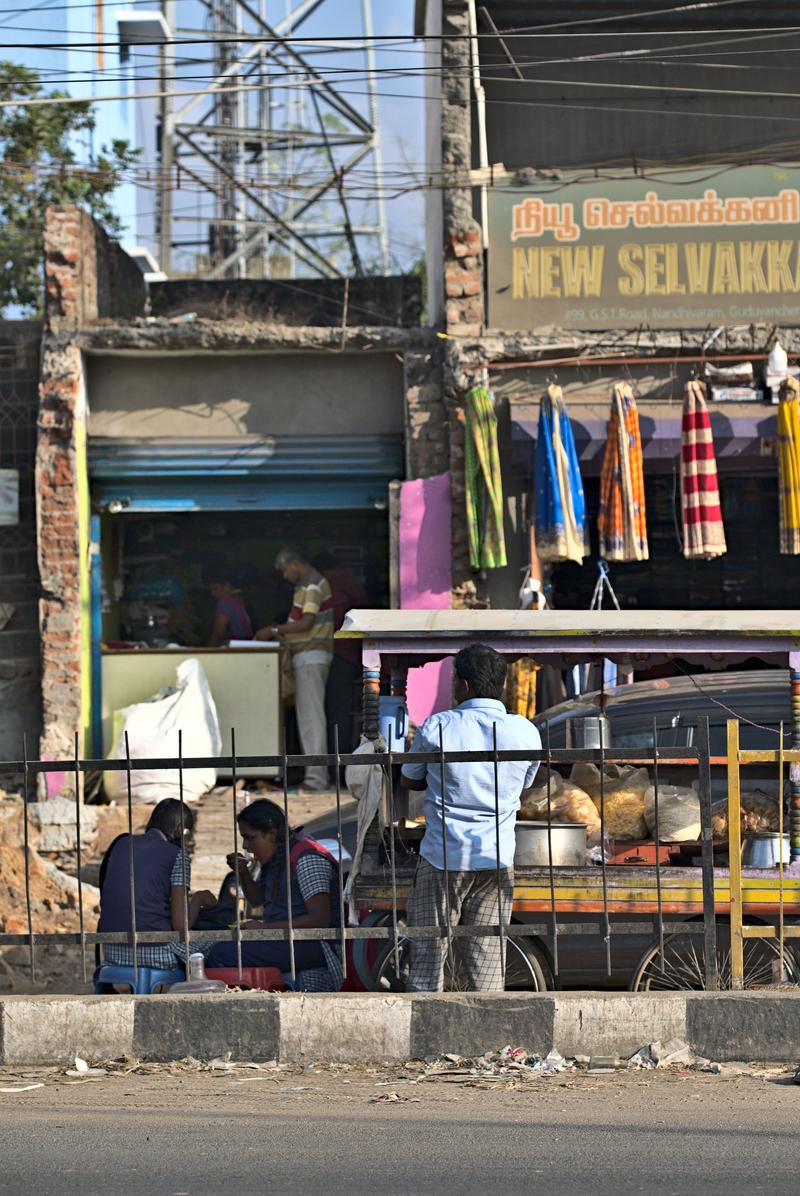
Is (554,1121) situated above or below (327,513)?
below

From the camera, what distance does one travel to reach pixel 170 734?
13016 millimetres

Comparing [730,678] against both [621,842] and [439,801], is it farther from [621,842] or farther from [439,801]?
[439,801]

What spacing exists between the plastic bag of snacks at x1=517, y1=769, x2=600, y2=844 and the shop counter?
6.38 m

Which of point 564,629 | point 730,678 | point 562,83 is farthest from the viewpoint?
point 562,83

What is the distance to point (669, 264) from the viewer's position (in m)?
13.0

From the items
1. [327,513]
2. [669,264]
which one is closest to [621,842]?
[669,264]

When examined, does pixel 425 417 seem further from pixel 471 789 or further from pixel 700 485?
pixel 471 789

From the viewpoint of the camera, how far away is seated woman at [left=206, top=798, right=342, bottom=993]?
23.1ft

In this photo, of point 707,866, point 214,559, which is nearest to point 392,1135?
point 707,866

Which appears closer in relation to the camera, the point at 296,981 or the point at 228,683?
the point at 296,981

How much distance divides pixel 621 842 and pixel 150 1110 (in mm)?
2818

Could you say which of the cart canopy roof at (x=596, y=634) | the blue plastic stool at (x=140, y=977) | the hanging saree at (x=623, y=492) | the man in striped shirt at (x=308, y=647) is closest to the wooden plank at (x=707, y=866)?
the cart canopy roof at (x=596, y=634)

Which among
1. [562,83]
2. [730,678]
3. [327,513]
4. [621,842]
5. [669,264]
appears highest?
[562,83]

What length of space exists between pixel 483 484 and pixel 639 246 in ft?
8.13
